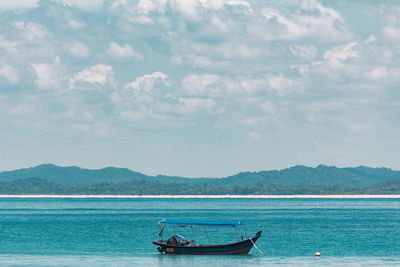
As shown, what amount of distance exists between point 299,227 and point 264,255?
67585 millimetres

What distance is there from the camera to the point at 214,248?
107 m

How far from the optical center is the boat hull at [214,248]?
349 ft

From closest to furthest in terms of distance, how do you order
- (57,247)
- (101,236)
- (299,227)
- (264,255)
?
(264,255) < (57,247) < (101,236) < (299,227)

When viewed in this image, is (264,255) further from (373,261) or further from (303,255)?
(373,261)

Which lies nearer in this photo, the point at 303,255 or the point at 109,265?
the point at 109,265

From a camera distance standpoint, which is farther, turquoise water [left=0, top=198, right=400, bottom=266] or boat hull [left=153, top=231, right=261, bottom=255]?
boat hull [left=153, top=231, right=261, bottom=255]

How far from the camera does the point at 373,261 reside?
Result: 101250 mm

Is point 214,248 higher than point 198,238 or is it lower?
lower

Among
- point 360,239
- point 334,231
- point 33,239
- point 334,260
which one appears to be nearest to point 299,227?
point 334,231

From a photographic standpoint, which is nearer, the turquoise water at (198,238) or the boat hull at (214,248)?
the turquoise water at (198,238)

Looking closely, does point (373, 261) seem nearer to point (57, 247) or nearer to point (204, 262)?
point (204, 262)

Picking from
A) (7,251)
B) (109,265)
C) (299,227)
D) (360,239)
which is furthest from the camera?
(299,227)

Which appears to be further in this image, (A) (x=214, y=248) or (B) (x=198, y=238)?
(B) (x=198, y=238)

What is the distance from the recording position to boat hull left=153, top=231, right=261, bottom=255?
106m
